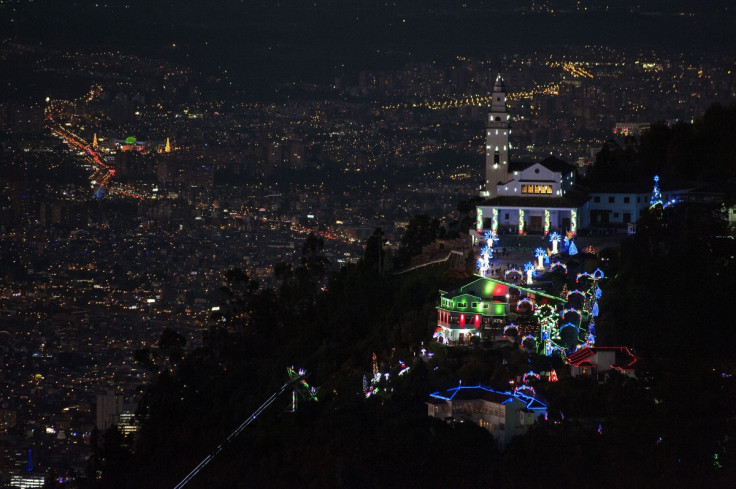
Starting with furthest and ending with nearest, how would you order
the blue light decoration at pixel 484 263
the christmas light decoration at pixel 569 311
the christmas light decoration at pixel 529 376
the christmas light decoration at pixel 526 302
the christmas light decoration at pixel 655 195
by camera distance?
the christmas light decoration at pixel 655 195, the blue light decoration at pixel 484 263, the christmas light decoration at pixel 526 302, the christmas light decoration at pixel 569 311, the christmas light decoration at pixel 529 376

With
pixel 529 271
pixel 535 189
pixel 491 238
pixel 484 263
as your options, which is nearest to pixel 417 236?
pixel 535 189

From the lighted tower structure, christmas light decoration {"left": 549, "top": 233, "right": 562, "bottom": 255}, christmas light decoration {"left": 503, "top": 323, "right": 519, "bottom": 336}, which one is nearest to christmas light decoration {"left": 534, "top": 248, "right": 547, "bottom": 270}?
christmas light decoration {"left": 549, "top": 233, "right": 562, "bottom": 255}

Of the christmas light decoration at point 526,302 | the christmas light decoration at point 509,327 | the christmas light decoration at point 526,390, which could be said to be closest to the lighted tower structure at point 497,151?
the christmas light decoration at point 526,302

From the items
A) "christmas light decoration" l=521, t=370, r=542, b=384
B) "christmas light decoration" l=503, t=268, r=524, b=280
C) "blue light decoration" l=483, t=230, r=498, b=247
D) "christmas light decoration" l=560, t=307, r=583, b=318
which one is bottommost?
"christmas light decoration" l=521, t=370, r=542, b=384

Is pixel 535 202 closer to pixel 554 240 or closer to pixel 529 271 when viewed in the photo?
pixel 554 240

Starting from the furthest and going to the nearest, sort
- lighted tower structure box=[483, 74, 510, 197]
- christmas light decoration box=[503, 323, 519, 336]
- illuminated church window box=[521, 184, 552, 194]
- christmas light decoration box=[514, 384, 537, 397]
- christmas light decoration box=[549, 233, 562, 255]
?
lighted tower structure box=[483, 74, 510, 197] < illuminated church window box=[521, 184, 552, 194] < christmas light decoration box=[549, 233, 562, 255] < christmas light decoration box=[503, 323, 519, 336] < christmas light decoration box=[514, 384, 537, 397]

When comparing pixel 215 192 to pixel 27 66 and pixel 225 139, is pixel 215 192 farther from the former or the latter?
pixel 27 66

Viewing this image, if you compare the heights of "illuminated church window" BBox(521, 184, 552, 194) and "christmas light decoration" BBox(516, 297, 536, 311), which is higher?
"illuminated church window" BBox(521, 184, 552, 194)

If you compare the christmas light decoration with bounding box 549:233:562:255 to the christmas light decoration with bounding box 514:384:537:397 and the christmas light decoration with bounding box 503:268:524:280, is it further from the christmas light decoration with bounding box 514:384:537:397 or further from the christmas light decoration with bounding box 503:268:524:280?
the christmas light decoration with bounding box 514:384:537:397

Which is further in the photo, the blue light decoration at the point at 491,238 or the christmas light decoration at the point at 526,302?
the blue light decoration at the point at 491,238

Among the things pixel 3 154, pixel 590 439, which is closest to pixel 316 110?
pixel 3 154

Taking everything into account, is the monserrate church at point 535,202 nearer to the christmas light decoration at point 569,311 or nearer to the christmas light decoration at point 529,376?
the christmas light decoration at point 569,311
